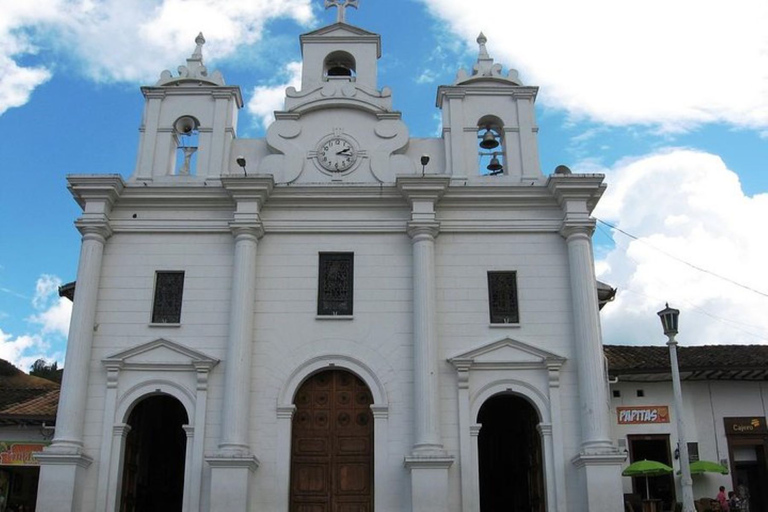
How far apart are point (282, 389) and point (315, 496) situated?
237 centimetres

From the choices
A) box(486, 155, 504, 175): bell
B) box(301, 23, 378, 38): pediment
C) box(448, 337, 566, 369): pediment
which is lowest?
box(448, 337, 566, 369): pediment

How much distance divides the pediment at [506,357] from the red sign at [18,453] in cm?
→ 1147

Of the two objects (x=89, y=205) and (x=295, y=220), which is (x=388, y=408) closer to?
(x=295, y=220)

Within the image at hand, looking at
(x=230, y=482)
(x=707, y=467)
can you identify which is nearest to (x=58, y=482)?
(x=230, y=482)

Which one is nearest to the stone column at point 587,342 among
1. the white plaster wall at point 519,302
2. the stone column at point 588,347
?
the stone column at point 588,347

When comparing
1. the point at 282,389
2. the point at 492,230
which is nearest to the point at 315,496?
the point at 282,389

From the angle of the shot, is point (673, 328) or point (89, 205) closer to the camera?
point (673, 328)

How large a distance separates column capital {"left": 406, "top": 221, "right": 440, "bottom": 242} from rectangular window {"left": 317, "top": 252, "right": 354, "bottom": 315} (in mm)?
1536

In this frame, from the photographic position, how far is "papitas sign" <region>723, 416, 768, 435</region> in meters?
21.7

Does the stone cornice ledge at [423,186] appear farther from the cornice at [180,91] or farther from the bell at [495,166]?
the cornice at [180,91]

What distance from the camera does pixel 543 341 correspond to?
17953mm

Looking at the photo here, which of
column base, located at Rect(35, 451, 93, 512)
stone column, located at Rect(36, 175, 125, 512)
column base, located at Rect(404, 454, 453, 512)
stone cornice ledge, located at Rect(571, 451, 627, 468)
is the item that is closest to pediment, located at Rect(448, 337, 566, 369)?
stone cornice ledge, located at Rect(571, 451, 627, 468)

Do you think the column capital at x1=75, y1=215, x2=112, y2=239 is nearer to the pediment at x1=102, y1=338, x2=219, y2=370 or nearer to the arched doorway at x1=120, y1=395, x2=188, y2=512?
the pediment at x1=102, y1=338, x2=219, y2=370

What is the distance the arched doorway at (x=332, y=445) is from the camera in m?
17.3
